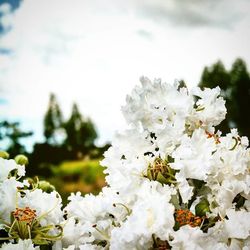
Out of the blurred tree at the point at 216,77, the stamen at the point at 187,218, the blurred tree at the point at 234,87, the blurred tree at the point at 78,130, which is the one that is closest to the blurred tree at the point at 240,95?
the blurred tree at the point at 234,87

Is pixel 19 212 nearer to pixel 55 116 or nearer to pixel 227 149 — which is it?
pixel 227 149

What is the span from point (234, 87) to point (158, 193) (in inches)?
816

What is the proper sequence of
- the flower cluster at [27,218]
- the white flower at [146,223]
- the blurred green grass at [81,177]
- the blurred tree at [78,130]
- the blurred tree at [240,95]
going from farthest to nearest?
the blurred tree at [78,130] → the blurred tree at [240,95] → the blurred green grass at [81,177] → the flower cluster at [27,218] → the white flower at [146,223]

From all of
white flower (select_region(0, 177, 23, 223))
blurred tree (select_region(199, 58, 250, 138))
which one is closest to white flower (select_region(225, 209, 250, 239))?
white flower (select_region(0, 177, 23, 223))

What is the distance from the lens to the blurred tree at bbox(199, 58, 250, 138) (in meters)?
19.4

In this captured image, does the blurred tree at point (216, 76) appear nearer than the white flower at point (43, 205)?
No

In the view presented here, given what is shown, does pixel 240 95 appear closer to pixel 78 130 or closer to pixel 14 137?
pixel 78 130

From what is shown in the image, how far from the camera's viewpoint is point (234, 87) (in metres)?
21.1

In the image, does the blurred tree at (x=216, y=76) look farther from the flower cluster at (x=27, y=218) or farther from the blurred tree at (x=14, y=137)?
the flower cluster at (x=27, y=218)

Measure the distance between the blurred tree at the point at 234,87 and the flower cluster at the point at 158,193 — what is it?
17.5 m

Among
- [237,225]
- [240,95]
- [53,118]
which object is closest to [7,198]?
[237,225]

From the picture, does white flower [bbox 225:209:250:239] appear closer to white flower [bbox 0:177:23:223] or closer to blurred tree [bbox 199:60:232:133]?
Result: white flower [bbox 0:177:23:223]

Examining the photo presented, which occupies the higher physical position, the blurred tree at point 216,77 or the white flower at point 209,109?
the blurred tree at point 216,77

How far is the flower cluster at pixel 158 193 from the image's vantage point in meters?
0.99
